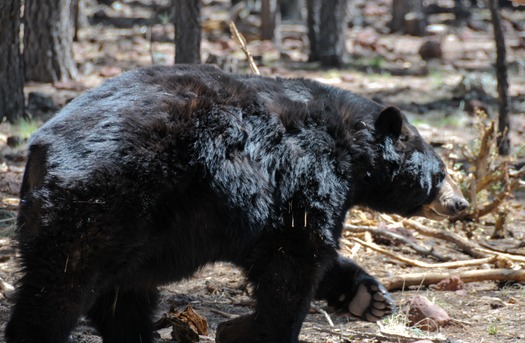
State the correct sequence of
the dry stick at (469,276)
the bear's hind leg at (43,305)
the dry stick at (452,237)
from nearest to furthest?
the bear's hind leg at (43,305) → the dry stick at (469,276) → the dry stick at (452,237)

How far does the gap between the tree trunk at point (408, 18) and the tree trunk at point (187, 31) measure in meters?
10.7

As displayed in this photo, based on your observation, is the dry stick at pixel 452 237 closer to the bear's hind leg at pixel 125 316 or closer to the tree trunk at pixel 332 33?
the bear's hind leg at pixel 125 316

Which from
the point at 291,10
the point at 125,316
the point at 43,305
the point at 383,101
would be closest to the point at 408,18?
the point at 291,10

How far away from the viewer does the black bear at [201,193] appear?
4.08 m

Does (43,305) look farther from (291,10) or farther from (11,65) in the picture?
(291,10)

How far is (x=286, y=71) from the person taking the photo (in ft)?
47.6

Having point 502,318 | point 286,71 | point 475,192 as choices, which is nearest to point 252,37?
point 286,71

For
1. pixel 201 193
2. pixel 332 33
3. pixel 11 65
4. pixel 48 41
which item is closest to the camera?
pixel 201 193

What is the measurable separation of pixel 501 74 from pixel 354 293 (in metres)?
5.17

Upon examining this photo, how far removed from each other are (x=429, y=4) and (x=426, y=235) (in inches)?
698

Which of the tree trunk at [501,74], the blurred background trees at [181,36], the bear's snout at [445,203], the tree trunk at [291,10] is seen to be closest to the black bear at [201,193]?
the bear's snout at [445,203]

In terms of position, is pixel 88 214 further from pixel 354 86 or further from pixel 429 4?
pixel 429 4

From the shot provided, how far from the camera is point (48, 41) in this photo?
39.1 ft

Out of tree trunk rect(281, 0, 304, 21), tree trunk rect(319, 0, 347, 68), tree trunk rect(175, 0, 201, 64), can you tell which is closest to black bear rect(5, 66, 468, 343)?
tree trunk rect(175, 0, 201, 64)
